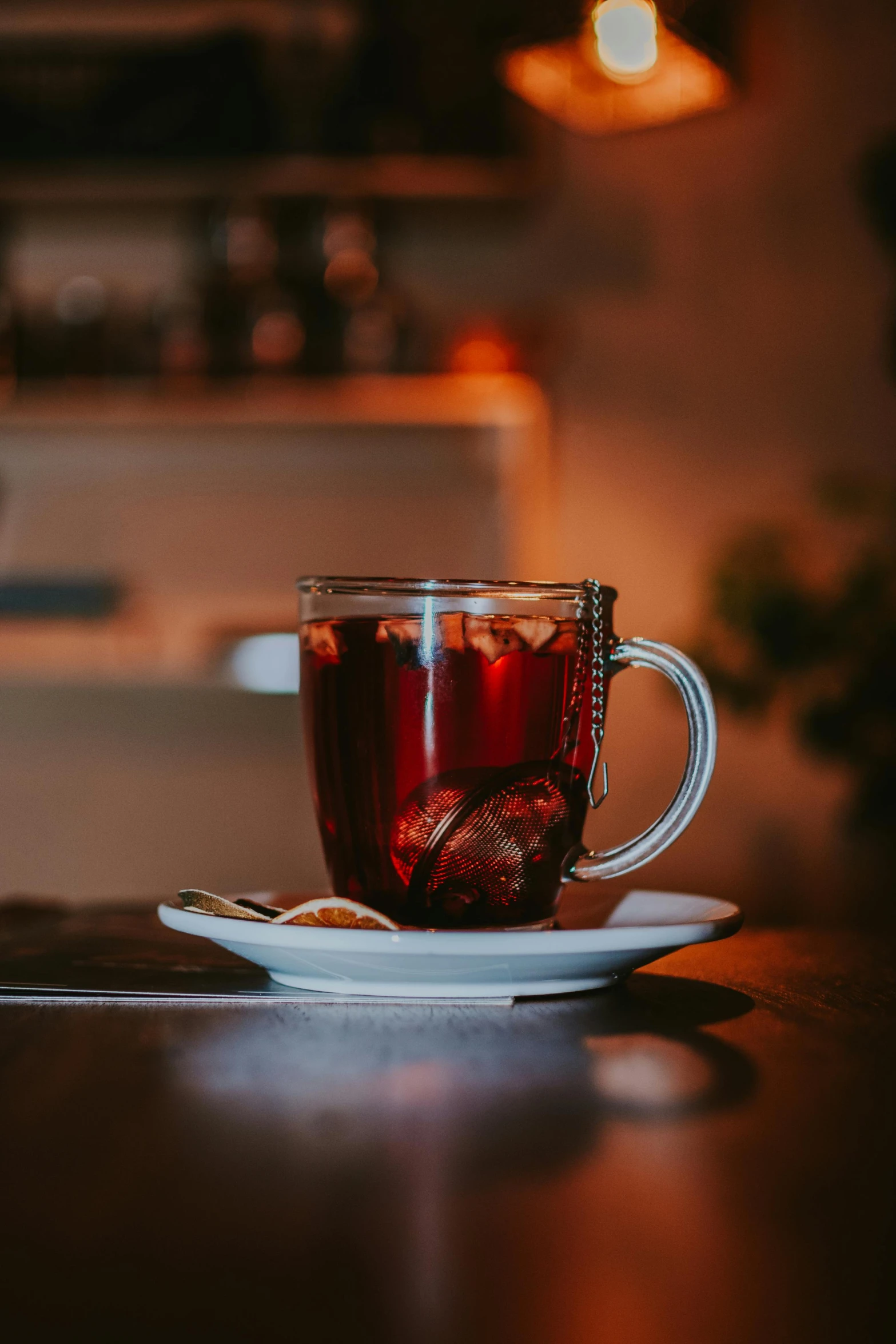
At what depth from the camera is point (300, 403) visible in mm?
2137

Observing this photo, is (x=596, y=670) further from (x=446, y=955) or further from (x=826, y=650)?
(x=826, y=650)

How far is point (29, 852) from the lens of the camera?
243 cm

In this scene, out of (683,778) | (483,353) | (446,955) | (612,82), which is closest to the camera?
(446,955)

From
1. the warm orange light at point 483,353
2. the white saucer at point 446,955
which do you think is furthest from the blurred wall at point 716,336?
the white saucer at point 446,955

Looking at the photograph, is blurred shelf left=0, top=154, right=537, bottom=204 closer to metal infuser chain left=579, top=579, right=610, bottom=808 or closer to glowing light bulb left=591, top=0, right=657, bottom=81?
glowing light bulb left=591, top=0, right=657, bottom=81

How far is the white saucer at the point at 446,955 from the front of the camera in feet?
1.50

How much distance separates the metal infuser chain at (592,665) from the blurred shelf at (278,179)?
1752 mm

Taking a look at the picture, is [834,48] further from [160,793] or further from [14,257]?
[160,793]

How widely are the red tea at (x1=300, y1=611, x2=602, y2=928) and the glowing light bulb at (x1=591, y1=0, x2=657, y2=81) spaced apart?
40.6 inches

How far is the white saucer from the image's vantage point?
458 mm

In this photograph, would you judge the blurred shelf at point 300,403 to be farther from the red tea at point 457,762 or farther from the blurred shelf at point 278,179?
the red tea at point 457,762

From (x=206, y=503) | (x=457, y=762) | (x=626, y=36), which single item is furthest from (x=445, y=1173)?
(x=206, y=503)

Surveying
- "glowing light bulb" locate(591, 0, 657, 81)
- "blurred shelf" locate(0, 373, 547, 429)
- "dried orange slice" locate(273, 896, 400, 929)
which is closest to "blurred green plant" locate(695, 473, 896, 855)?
"blurred shelf" locate(0, 373, 547, 429)

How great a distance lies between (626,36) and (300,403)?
0.88 meters
